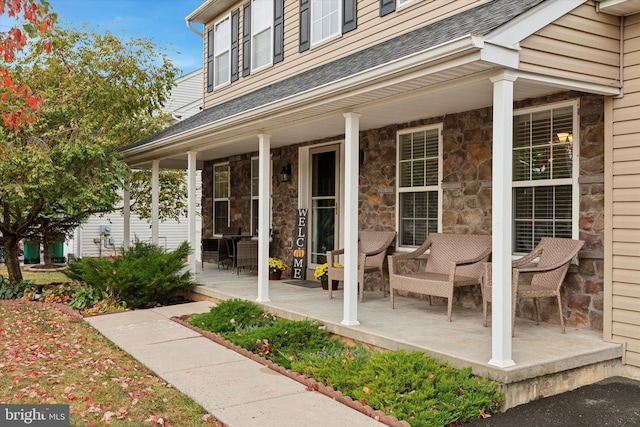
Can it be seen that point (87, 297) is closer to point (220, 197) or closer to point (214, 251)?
point (214, 251)

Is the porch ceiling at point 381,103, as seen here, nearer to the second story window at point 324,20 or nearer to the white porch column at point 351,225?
the white porch column at point 351,225

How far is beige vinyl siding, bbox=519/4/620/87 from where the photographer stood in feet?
13.9

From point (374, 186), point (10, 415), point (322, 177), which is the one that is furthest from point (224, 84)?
point (10, 415)

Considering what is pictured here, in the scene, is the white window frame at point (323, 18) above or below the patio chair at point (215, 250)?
above

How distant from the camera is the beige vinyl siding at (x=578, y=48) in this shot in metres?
4.24

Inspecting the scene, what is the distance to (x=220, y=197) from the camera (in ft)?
39.5

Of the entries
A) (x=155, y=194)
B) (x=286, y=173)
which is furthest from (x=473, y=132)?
(x=155, y=194)

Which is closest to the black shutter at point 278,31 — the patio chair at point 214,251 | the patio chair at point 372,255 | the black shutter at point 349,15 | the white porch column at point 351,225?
the black shutter at point 349,15

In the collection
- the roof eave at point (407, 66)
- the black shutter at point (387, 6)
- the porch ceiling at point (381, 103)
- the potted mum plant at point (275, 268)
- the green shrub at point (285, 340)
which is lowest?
the green shrub at point (285, 340)

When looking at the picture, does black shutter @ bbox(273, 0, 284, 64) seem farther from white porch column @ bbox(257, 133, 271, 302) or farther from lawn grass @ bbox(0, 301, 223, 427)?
lawn grass @ bbox(0, 301, 223, 427)

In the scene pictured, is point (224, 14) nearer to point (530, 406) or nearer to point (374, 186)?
point (374, 186)

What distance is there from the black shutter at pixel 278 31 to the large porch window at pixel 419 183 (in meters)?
3.30

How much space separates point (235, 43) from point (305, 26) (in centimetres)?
244

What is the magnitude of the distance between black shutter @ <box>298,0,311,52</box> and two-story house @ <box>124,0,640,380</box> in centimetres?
3
